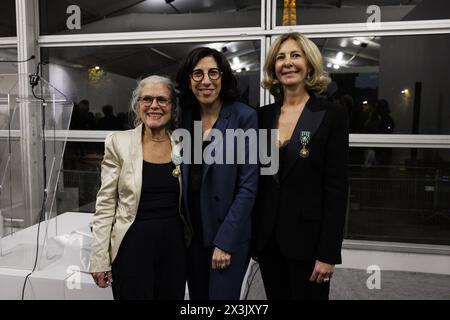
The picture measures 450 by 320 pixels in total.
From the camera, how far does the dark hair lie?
139 centimetres

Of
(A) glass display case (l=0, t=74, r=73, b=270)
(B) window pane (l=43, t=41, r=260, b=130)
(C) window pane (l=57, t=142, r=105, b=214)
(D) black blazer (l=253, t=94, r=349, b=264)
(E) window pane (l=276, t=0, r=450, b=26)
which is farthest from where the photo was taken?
(C) window pane (l=57, t=142, r=105, b=214)

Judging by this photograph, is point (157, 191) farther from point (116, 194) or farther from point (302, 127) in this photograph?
point (302, 127)

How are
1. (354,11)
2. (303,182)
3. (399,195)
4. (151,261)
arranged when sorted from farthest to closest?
(399,195)
(354,11)
(151,261)
(303,182)

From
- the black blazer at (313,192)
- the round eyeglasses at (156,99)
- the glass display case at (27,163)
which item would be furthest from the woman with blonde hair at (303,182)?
the glass display case at (27,163)

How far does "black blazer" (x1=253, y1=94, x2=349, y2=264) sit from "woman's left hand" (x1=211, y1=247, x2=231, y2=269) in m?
0.15

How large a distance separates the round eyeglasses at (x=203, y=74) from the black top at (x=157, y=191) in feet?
1.15

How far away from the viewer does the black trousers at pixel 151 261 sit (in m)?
1.44

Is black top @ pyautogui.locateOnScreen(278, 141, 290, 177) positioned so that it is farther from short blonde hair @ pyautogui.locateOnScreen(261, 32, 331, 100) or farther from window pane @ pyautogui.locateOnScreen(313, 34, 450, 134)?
window pane @ pyautogui.locateOnScreen(313, 34, 450, 134)

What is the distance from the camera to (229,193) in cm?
141

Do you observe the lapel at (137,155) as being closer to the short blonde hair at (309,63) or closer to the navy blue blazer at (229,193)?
the navy blue blazer at (229,193)

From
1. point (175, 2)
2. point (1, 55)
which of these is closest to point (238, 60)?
point (175, 2)

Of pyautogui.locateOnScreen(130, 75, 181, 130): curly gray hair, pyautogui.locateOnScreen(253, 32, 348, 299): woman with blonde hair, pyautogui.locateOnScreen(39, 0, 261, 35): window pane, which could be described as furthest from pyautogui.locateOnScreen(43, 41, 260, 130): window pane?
pyautogui.locateOnScreen(253, 32, 348, 299): woman with blonde hair

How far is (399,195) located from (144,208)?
203 cm

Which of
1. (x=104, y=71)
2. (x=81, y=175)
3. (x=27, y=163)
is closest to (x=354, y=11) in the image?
(x=104, y=71)
